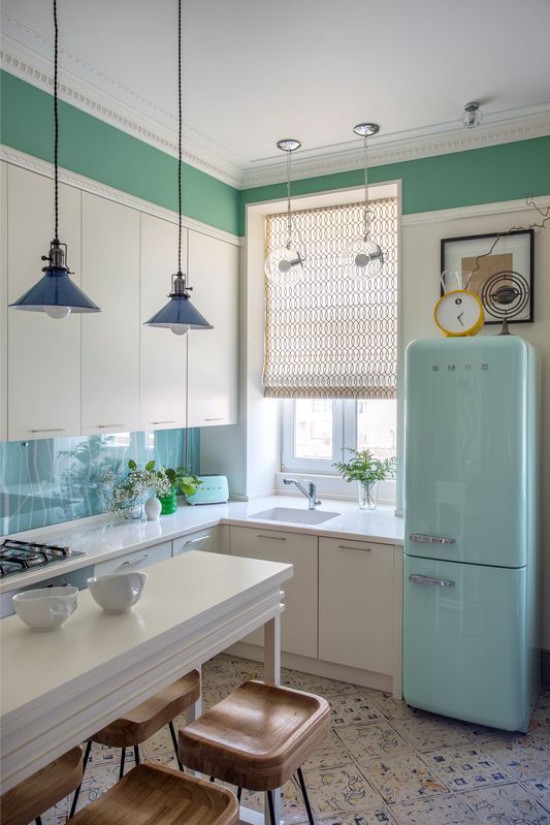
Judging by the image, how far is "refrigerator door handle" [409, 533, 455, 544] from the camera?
2.82 m

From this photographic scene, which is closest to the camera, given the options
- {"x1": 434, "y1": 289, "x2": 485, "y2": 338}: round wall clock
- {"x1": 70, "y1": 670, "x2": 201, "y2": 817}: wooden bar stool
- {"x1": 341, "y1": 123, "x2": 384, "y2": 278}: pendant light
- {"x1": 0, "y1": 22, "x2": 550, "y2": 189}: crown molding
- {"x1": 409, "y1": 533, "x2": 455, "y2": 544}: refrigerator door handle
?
{"x1": 70, "y1": 670, "x2": 201, "y2": 817}: wooden bar stool

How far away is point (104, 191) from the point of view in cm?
299

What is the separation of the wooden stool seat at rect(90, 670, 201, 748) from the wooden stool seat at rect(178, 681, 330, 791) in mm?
191

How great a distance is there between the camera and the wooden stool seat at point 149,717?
1.84 metres

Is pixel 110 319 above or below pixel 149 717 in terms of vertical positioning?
above

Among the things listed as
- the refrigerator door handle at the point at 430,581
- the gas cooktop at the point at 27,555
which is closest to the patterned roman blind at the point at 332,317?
the refrigerator door handle at the point at 430,581

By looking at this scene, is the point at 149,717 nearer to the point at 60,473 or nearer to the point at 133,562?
the point at 133,562

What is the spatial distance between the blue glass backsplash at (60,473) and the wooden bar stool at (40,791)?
1.46m

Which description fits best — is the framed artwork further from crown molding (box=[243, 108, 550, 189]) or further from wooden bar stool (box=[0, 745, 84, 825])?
wooden bar stool (box=[0, 745, 84, 825])

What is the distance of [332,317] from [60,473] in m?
1.97

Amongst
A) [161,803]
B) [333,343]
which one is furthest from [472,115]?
[161,803]

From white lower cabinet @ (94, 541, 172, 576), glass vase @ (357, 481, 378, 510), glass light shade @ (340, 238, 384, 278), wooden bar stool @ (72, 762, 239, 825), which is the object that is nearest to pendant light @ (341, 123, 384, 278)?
glass light shade @ (340, 238, 384, 278)

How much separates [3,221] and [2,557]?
1.32 metres

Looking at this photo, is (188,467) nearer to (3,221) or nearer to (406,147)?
(3,221)
